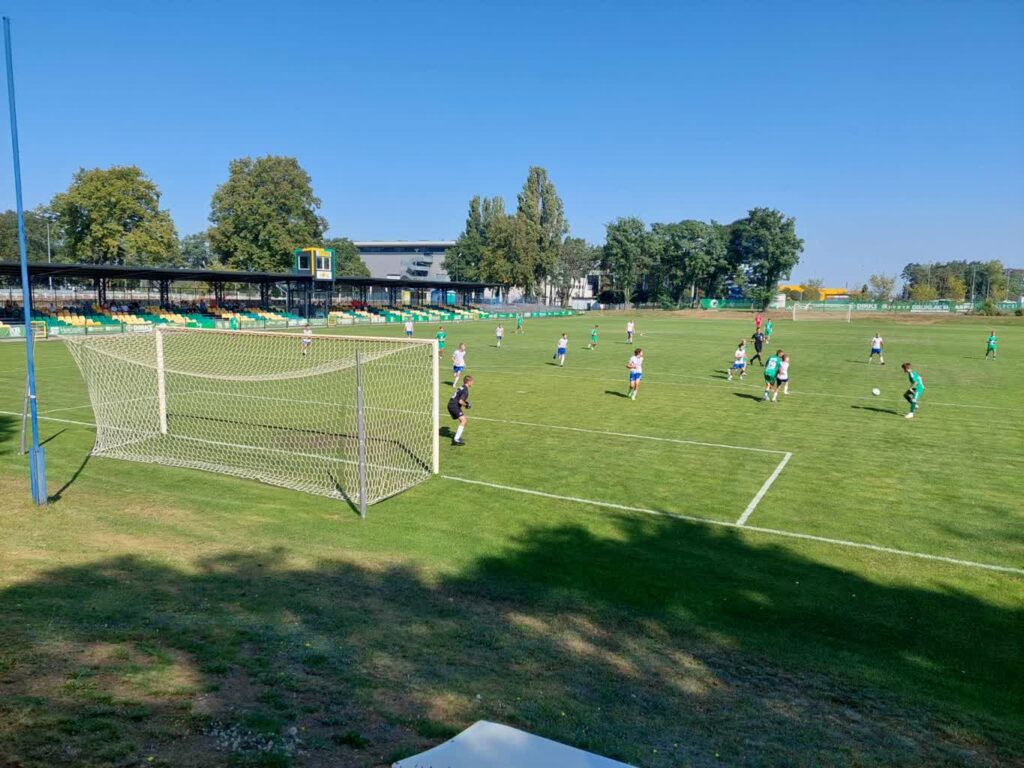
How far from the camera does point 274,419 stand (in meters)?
19.7

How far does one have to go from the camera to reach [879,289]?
130 meters

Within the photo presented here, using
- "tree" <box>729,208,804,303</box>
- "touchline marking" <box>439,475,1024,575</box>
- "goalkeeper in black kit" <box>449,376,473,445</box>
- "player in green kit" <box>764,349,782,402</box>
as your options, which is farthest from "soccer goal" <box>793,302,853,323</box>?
"touchline marking" <box>439,475,1024,575</box>

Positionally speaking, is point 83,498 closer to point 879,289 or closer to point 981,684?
point 981,684

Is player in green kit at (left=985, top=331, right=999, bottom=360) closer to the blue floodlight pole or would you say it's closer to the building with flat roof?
the blue floodlight pole

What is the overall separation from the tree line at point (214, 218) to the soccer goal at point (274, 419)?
47.1 meters

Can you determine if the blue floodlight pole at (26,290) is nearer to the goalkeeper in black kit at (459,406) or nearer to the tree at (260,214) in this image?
the goalkeeper in black kit at (459,406)

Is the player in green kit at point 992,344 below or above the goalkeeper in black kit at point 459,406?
above

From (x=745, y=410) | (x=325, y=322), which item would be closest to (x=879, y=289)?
(x=325, y=322)

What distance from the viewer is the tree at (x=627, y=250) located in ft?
348

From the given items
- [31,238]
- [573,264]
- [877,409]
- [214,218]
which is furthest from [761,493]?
[31,238]

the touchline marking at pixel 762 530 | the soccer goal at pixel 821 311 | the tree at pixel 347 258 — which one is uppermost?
the tree at pixel 347 258

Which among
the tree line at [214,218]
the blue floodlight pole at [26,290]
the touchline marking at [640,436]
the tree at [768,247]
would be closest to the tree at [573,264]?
the tree at [768,247]

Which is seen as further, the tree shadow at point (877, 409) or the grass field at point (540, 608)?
the tree shadow at point (877, 409)

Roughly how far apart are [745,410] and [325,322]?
175 feet
